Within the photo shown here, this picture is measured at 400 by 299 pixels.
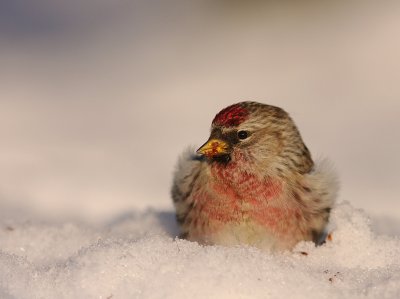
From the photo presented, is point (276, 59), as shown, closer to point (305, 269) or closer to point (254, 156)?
point (254, 156)

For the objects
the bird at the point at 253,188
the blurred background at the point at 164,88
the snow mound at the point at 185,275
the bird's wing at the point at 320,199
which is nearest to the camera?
the snow mound at the point at 185,275

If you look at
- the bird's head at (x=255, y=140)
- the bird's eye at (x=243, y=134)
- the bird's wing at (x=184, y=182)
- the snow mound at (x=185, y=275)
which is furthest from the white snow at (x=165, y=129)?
the bird's eye at (x=243, y=134)

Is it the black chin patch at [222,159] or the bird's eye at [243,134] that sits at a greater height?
the bird's eye at [243,134]

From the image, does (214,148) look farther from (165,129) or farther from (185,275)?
(165,129)

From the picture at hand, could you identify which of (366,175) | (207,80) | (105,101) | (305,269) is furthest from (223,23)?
(305,269)

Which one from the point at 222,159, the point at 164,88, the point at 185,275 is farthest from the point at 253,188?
the point at 164,88

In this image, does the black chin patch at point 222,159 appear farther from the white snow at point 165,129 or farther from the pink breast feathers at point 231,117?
the white snow at point 165,129
